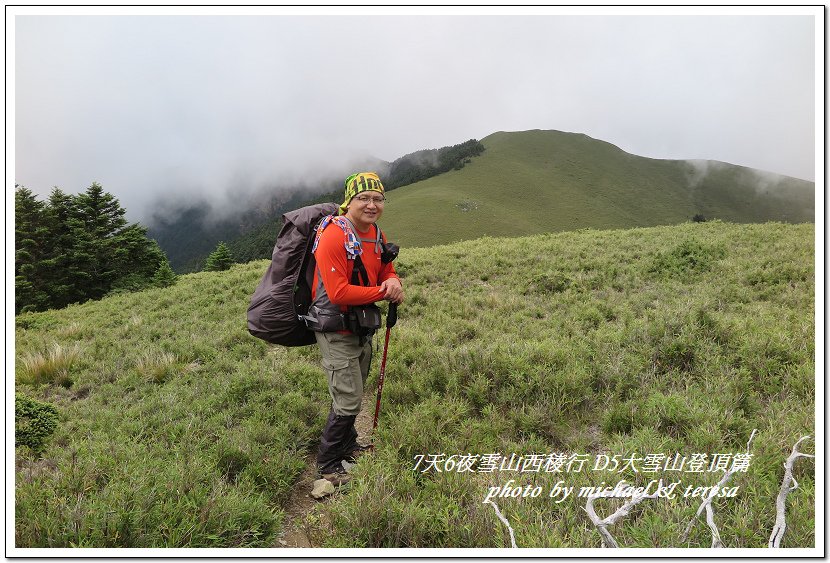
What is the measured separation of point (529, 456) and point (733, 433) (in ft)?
5.90

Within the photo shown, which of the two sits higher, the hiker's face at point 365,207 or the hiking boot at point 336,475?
the hiker's face at point 365,207

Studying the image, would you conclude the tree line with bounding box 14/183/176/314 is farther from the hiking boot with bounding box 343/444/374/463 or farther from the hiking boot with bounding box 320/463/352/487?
the hiking boot with bounding box 320/463/352/487

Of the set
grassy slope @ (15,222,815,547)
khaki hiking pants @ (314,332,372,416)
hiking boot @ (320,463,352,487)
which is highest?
khaki hiking pants @ (314,332,372,416)

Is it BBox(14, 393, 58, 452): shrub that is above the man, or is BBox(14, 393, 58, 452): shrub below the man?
below

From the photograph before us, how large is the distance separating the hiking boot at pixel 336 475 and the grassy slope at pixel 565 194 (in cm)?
7774

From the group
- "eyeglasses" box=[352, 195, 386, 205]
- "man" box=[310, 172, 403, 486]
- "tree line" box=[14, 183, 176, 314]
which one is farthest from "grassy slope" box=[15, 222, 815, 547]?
"tree line" box=[14, 183, 176, 314]

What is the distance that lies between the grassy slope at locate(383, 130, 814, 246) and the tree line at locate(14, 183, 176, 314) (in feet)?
191

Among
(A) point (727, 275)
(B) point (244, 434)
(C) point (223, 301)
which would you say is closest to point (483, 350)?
(B) point (244, 434)

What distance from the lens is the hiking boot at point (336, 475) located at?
3697 mm

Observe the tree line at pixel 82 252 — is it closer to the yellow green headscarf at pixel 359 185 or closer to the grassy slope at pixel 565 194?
the yellow green headscarf at pixel 359 185

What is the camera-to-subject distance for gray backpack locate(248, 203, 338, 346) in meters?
3.66

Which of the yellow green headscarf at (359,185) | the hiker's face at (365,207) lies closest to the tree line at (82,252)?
the yellow green headscarf at (359,185)

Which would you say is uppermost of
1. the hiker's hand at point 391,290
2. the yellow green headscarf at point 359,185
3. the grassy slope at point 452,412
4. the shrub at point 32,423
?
the yellow green headscarf at point 359,185

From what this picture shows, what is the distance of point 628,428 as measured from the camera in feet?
12.9
